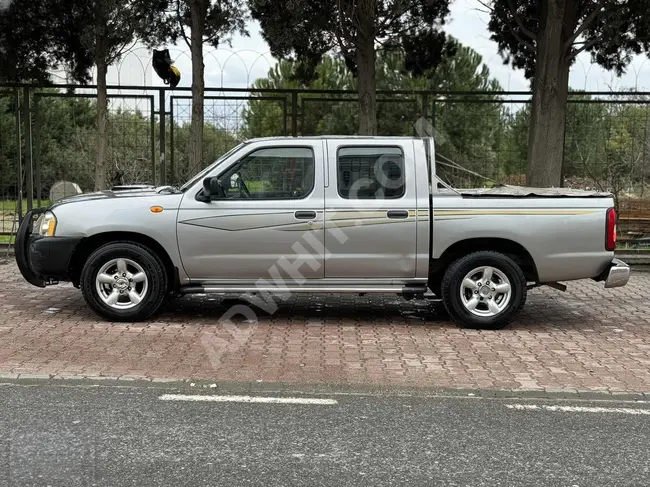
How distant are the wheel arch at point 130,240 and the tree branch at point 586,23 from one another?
7.56 metres

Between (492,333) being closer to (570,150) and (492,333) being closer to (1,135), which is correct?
(570,150)

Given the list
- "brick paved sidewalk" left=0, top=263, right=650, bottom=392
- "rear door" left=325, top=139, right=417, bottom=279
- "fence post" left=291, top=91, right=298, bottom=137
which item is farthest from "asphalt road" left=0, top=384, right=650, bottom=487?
"fence post" left=291, top=91, right=298, bottom=137

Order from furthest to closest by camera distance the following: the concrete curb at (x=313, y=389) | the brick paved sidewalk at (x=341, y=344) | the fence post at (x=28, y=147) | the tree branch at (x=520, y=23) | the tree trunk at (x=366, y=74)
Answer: the fence post at (x=28, y=147) < the tree branch at (x=520, y=23) < the tree trunk at (x=366, y=74) < the brick paved sidewalk at (x=341, y=344) < the concrete curb at (x=313, y=389)

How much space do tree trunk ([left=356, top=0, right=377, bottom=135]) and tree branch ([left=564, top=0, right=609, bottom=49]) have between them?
3.15 metres

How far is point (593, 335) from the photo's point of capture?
25.0ft

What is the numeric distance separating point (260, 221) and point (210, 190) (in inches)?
23.8

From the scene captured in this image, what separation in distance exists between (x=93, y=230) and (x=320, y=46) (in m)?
6.00

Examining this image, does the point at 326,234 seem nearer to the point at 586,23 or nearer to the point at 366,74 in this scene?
the point at 366,74

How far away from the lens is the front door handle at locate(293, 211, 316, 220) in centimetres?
749

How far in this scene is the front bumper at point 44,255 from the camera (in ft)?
24.7

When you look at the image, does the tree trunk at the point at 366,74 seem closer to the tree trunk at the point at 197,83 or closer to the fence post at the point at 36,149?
the tree trunk at the point at 197,83

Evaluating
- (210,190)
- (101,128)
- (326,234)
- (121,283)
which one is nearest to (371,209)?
(326,234)

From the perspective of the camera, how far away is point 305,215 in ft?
24.6

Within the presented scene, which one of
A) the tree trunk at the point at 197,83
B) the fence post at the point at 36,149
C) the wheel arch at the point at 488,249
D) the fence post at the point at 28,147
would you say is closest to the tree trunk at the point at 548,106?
the wheel arch at the point at 488,249
